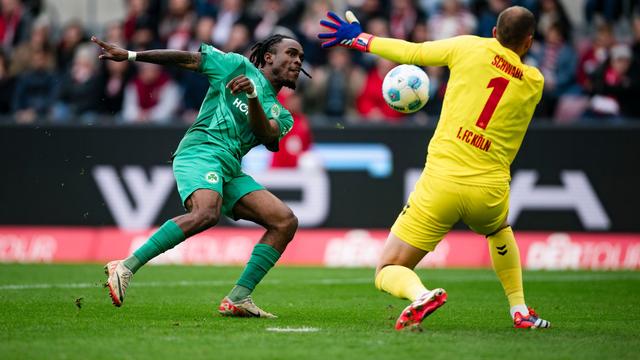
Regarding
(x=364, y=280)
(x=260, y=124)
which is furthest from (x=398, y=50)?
(x=364, y=280)

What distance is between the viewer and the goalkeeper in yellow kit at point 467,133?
8.16m

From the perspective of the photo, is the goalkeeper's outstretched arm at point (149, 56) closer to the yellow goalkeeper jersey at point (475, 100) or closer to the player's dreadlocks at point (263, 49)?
the player's dreadlocks at point (263, 49)

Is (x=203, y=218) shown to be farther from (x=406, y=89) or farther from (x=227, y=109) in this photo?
(x=406, y=89)

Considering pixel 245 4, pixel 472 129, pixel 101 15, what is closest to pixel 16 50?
pixel 101 15

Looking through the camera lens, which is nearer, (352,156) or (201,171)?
(201,171)

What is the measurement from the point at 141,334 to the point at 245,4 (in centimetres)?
1284

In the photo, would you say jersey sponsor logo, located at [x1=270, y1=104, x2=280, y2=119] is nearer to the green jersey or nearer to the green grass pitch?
the green jersey

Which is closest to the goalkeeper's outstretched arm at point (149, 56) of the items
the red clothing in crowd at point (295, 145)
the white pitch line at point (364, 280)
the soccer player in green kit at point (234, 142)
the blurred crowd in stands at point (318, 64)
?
the soccer player in green kit at point (234, 142)

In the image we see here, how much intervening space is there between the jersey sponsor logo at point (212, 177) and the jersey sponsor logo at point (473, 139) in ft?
6.75

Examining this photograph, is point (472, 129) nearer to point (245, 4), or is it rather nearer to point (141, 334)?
point (141, 334)

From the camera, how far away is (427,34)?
739 inches

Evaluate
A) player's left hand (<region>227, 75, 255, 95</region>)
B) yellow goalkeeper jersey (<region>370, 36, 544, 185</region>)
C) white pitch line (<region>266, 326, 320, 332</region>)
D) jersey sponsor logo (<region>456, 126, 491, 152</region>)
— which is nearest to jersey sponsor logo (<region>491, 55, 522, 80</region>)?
yellow goalkeeper jersey (<region>370, 36, 544, 185</region>)

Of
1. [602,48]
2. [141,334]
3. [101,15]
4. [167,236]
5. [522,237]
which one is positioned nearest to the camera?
[141,334]

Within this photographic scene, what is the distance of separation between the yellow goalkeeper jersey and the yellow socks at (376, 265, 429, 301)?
0.77 metres
